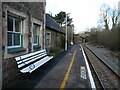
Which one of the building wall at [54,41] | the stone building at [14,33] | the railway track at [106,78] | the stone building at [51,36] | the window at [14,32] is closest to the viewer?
the stone building at [14,33]

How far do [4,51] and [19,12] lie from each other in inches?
85.6

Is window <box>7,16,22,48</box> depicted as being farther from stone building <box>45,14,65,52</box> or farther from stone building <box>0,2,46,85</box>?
stone building <box>45,14,65,52</box>

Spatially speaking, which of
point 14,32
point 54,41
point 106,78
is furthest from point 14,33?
point 54,41

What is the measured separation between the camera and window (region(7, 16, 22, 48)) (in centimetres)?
721

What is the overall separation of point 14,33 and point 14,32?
7cm

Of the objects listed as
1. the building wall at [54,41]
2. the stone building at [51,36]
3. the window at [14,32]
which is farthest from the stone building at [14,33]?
the building wall at [54,41]

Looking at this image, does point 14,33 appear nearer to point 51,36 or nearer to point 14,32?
point 14,32

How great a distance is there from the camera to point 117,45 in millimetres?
24844

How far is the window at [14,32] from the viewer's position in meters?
7.21

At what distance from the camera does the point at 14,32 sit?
7598 millimetres

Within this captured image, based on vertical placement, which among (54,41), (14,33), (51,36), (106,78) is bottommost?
(106,78)

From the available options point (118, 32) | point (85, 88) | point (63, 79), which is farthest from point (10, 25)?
point (118, 32)

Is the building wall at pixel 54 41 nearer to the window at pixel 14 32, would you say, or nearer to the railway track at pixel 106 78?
the railway track at pixel 106 78

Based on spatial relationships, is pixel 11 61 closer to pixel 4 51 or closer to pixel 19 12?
pixel 4 51
